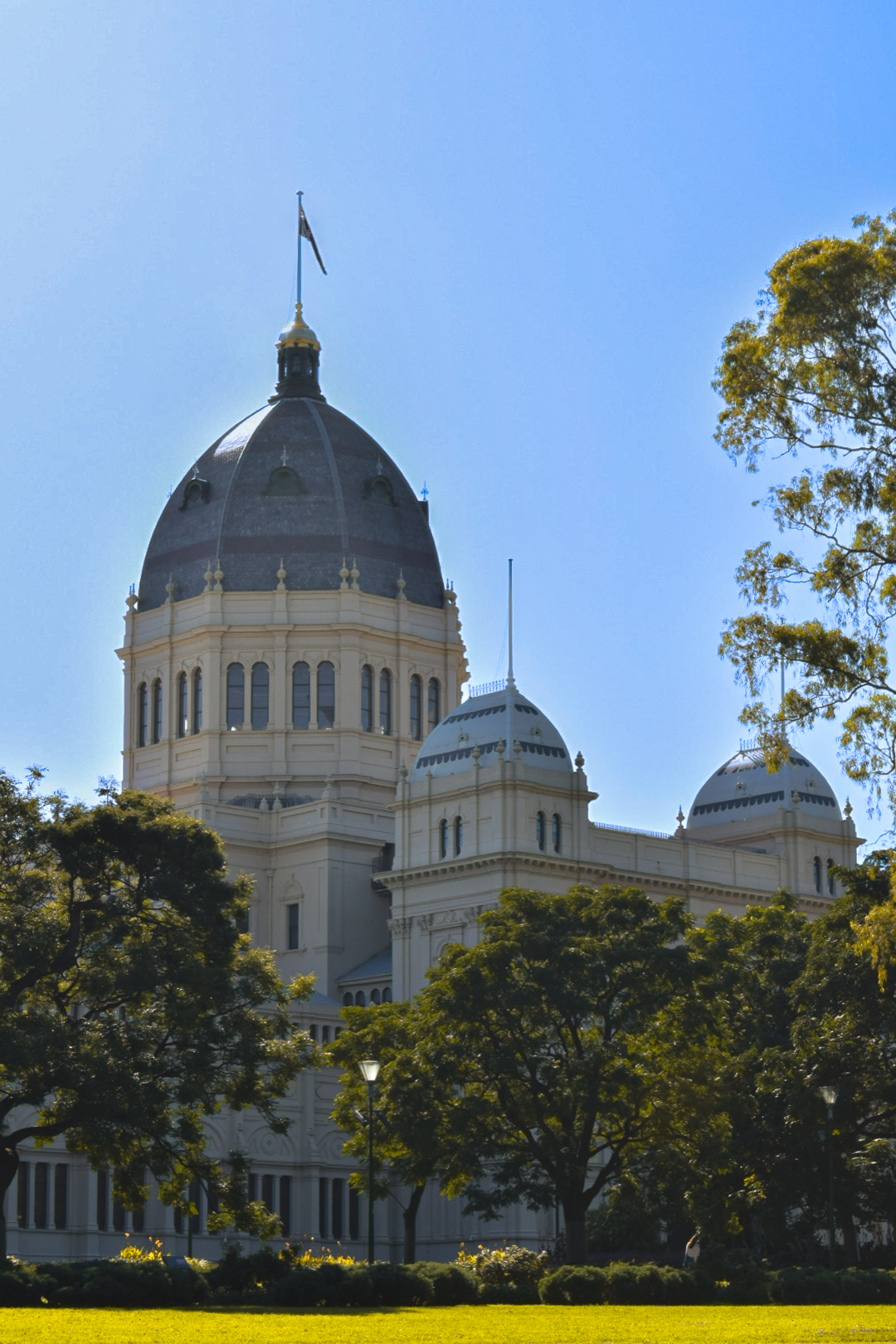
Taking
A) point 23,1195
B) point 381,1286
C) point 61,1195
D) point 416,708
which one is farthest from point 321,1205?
point 381,1286

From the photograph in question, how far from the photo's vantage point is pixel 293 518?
4628 inches

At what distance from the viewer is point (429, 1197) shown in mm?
95500

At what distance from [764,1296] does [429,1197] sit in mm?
45392

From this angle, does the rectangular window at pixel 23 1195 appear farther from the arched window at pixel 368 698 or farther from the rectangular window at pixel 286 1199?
the arched window at pixel 368 698

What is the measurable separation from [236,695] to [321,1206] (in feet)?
96.8

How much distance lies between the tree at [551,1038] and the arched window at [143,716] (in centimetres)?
4791

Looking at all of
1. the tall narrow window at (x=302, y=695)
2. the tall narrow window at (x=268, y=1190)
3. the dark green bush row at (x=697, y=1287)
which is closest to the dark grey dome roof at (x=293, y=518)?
the tall narrow window at (x=302, y=695)

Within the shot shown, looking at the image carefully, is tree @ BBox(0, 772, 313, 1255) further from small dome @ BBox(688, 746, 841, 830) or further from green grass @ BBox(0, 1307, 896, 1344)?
small dome @ BBox(688, 746, 841, 830)

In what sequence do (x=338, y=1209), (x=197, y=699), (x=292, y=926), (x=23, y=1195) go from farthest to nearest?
(x=197, y=699)
(x=292, y=926)
(x=338, y=1209)
(x=23, y=1195)

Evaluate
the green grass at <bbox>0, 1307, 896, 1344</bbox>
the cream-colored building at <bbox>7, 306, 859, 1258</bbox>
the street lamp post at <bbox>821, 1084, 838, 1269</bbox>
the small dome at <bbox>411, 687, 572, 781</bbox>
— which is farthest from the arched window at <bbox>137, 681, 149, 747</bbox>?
the green grass at <bbox>0, 1307, 896, 1344</bbox>

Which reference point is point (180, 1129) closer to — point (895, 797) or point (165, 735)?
point (895, 797)

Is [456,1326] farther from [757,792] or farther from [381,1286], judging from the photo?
[757,792]

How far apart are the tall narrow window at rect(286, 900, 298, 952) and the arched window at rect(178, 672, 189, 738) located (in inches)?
478

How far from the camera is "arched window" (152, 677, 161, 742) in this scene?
4648 inches
